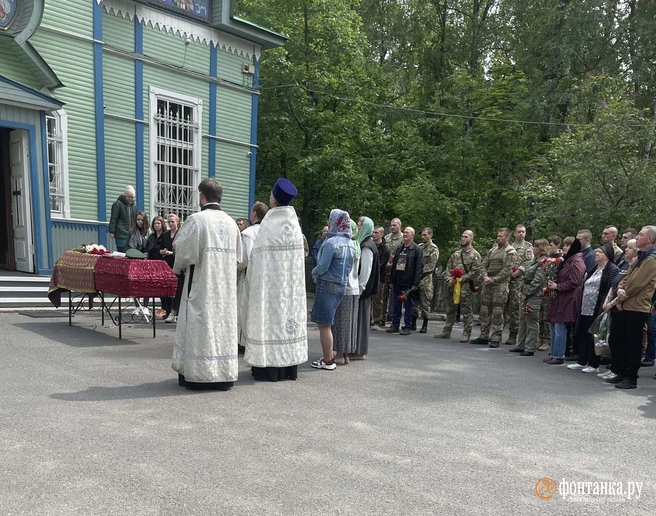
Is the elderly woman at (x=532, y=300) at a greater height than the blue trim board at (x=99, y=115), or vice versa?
the blue trim board at (x=99, y=115)

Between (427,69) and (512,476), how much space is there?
83.4 ft

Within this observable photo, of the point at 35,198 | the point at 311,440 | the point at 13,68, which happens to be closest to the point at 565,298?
the point at 311,440

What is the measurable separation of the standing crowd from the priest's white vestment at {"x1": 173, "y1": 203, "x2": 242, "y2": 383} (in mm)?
10

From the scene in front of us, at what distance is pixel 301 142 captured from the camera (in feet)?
77.7

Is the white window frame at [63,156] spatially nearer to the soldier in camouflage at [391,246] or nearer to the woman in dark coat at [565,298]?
the soldier in camouflage at [391,246]

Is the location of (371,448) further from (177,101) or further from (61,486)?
(177,101)

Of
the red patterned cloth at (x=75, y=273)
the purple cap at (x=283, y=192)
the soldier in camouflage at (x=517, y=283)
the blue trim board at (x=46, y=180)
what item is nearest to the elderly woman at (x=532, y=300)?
the soldier in camouflage at (x=517, y=283)

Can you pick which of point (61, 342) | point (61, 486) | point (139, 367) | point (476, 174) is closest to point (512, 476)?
point (61, 486)

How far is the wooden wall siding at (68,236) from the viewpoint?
42.1 ft

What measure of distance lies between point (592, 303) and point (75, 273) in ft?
24.2

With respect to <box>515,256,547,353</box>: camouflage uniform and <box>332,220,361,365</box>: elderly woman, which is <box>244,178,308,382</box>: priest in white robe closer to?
<box>332,220,361,365</box>: elderly woman

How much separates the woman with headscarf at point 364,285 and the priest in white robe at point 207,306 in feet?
8.03

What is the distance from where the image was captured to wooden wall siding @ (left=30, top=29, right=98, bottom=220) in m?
12.8

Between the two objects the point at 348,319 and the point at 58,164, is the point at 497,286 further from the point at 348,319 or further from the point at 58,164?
the point at 58,164
